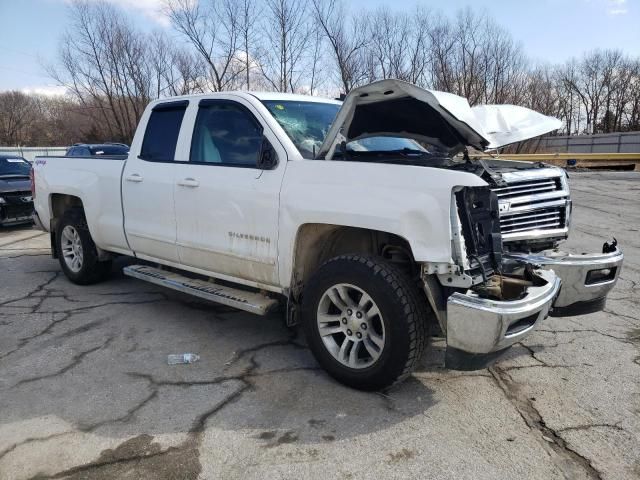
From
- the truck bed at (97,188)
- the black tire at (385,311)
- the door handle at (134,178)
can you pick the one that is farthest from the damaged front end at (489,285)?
the truck bed at (97,188)

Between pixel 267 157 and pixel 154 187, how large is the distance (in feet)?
4.69

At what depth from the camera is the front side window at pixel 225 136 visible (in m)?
4.00

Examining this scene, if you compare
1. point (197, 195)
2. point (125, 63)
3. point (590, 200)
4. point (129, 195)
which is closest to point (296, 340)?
point (197, 195)

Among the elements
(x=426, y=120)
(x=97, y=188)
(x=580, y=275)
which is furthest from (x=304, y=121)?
(x=97, y=188)

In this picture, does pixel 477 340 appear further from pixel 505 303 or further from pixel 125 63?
pixel 125 63

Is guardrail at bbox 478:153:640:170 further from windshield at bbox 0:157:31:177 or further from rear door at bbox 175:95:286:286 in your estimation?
rear door at bbox 175:95:286:286

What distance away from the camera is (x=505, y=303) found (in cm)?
285

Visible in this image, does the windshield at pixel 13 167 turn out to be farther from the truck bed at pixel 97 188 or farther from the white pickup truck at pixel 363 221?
the white pickup truck at pixel 363 221

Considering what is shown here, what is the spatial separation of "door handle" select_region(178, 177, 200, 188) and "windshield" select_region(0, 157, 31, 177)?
8269 mm

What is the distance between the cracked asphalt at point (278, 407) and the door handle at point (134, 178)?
1307mm

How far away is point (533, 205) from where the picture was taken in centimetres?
375

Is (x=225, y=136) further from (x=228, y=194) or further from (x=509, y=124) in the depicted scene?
(x=509, y=124)

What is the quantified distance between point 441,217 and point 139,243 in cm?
321

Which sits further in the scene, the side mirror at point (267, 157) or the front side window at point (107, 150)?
the front side window at point (107, 150)
